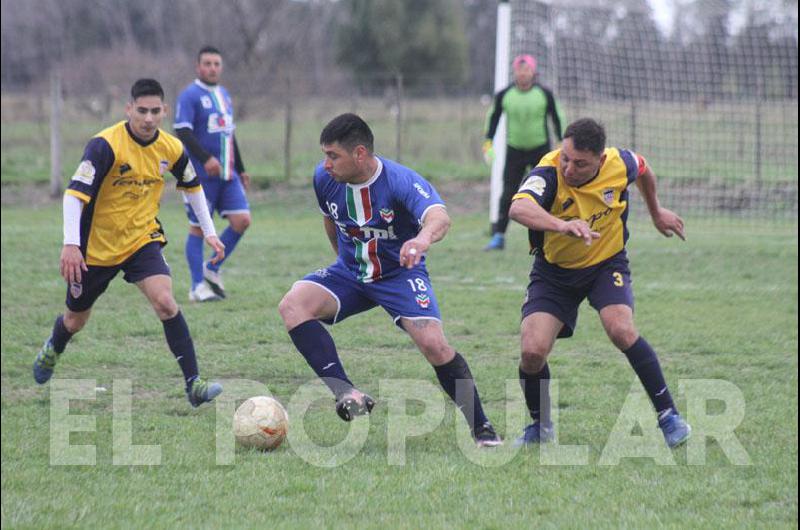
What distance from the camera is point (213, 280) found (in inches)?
378

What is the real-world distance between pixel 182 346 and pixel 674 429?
9.38 ft

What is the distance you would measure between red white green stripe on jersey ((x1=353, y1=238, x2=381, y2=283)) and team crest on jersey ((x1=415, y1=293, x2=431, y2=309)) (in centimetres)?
25

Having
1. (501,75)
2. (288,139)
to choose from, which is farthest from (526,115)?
(288,139)

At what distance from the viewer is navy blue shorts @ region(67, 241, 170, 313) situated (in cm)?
644

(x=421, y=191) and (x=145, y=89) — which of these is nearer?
(x=421, y=191)

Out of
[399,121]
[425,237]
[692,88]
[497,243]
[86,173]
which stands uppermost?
[692,88]

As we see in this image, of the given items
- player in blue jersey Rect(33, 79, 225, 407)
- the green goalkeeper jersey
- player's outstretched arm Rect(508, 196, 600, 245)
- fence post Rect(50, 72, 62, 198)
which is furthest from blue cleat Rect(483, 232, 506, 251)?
fence post Rect(50, 72, 62, 198)

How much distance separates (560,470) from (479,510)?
75 cm

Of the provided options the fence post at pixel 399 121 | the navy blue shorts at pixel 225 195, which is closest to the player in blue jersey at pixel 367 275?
the navy blue shorts at pixel 225 195

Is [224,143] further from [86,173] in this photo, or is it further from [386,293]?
[386,293]

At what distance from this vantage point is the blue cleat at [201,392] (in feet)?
20.4

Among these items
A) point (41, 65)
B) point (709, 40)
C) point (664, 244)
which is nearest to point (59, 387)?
point (664, 244)

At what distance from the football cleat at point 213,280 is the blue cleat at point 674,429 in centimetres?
500

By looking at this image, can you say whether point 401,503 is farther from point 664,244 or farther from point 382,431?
point 664,244
